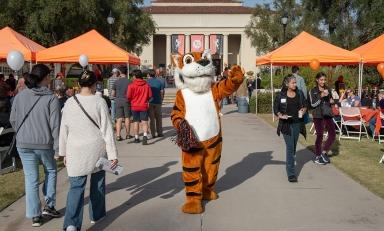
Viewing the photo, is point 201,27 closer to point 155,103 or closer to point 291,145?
point 155,103

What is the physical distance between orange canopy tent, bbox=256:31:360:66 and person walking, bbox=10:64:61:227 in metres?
11.7

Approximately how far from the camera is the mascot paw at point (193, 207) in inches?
243

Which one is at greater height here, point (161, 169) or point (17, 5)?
point (17, 5)

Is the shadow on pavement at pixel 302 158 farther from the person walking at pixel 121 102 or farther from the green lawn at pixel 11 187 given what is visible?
the green lawn at pixel 11 187

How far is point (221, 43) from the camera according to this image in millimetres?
72375

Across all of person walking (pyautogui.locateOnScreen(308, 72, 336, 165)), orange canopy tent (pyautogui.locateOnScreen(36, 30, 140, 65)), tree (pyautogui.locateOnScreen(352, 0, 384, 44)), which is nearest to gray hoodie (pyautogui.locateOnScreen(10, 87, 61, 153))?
person walking (pyautogui.locateOnScreen(308, 72, 336, 165))

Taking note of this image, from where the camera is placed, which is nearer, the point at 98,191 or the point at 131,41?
the point at 98,191

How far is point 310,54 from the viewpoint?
16.1 meters

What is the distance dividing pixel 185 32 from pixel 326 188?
6899cm

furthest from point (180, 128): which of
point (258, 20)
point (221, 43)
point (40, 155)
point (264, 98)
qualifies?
point (221, 43)

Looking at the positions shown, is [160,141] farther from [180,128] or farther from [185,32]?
[185,32]

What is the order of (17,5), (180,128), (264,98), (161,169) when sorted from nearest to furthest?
(180,128)
(161,169)
(264,98)
(17,5)

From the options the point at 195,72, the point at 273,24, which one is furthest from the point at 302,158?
the point at 273,24

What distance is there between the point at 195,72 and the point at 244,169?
122 inches
